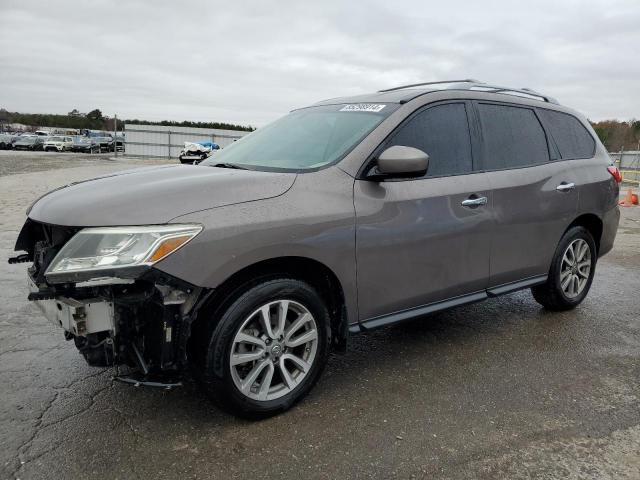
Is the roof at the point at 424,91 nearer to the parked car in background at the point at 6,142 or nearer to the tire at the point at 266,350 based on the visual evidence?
the tire at the point at 266,350

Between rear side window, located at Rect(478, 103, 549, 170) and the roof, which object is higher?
the roof

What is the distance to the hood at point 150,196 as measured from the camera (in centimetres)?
252

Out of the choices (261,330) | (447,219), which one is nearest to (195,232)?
(261,330)

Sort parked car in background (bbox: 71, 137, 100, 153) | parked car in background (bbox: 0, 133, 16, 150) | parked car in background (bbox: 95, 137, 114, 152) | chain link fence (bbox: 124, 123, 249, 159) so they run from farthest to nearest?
parked car in background (bbox: 95, 137, 114, 152) < parked car in background (bbox: 71, 137, 100, 153) < parked car in background (bbox: 0, 133, 16, 150) < chain link fence (bbox: 124, 123, 249, 159)

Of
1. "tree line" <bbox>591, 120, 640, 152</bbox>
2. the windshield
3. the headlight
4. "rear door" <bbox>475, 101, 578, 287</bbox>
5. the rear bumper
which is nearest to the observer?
the headlight

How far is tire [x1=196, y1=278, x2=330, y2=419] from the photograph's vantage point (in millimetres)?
2656

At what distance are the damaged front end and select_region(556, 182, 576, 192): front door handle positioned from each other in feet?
10.2

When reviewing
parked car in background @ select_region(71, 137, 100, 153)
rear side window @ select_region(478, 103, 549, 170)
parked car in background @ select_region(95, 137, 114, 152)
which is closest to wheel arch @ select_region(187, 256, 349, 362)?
rear side window @ select_region(478, 103, 549, 170)

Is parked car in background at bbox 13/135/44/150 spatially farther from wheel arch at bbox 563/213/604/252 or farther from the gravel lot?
wheel arch at bbox 563/213/604/252

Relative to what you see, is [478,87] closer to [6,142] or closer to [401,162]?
[401,162]

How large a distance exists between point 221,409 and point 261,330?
0.46 meters

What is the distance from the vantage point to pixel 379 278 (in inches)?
125

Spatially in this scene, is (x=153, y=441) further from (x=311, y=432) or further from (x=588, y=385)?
(x=588, y=385)

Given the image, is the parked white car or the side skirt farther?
the parked white car
